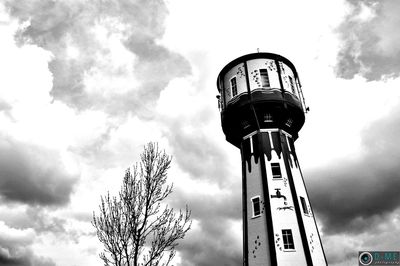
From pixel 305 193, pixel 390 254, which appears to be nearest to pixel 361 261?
pixel 390 254

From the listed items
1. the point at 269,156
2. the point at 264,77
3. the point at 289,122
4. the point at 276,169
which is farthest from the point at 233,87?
the point at 276,169

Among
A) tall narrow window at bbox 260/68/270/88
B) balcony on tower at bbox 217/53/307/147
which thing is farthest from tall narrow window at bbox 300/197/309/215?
tall narrow window at bbox 260/68/270/88

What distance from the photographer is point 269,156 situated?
77.7 feet

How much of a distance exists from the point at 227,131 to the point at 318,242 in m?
10.9

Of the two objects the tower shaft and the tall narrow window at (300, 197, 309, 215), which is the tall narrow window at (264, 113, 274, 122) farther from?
the tall narrow window at (300, 197, 309, 215)

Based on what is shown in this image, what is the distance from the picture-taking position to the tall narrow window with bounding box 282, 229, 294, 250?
2019 cm

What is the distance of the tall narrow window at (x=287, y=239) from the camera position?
20188 mm

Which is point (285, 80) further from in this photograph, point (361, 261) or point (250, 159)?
point (361, 261)

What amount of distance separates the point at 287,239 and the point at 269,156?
239 inches

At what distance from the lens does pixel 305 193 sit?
927 inches

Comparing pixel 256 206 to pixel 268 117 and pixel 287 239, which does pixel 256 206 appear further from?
pixel 268 117

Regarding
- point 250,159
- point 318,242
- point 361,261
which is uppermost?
point 250,159

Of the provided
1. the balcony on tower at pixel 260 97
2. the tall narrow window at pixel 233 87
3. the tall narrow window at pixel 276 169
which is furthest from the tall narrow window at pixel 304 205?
the tall narrow window at pixel 233 87

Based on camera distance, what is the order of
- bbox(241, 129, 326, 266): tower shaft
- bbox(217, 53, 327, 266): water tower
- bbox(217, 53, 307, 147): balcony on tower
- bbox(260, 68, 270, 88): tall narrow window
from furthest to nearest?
bbox(260, 68, 270, 88): tall narrow window, bbox(217, 53, 307, 147): balcony on tower, bbox(217, 53, 327, 266): water tower, bbox(241, 129, 326, 266): tower shaft
